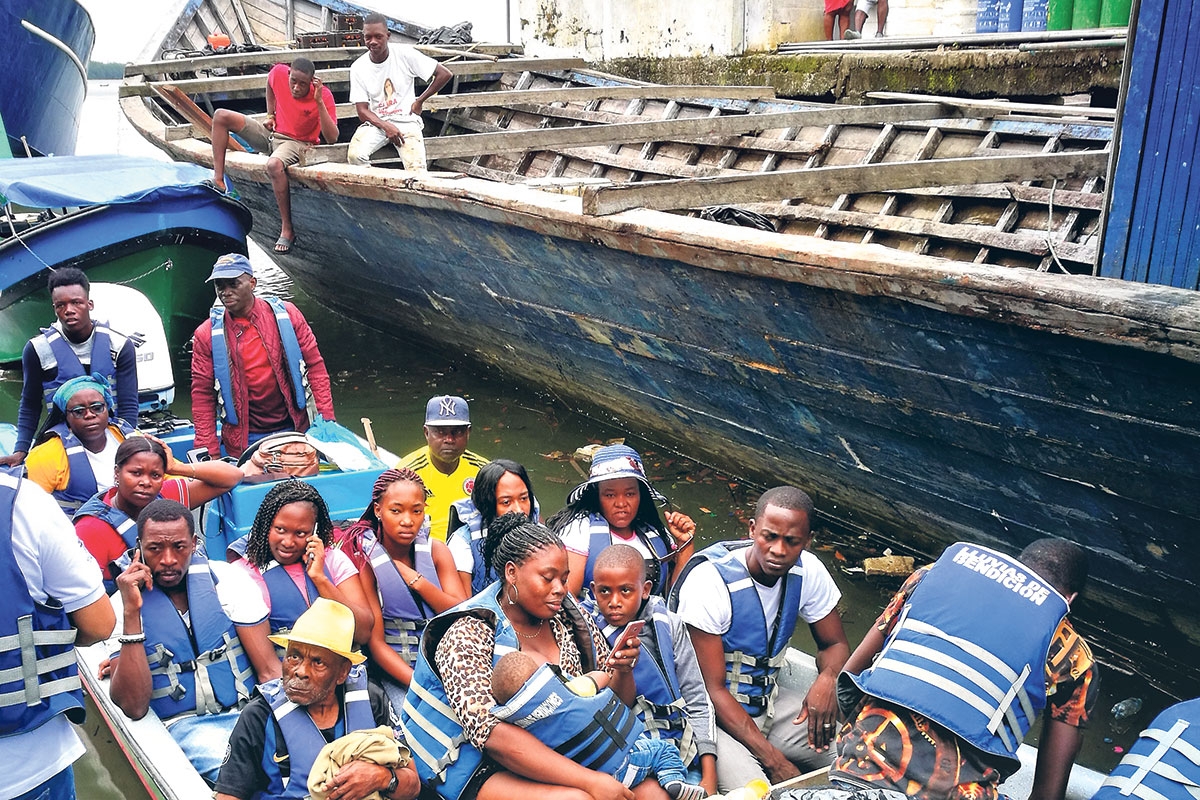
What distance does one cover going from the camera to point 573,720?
2877 millimetres

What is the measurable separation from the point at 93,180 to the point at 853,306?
18.8ft

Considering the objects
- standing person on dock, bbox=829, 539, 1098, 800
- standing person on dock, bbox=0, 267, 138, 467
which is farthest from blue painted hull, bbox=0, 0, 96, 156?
standing person on dock, bbox=829, 539, 1098, 800

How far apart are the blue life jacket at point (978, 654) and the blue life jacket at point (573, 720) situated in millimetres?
667

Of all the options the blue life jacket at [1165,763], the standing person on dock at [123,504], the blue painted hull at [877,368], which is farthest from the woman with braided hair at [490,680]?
the blue painted hull at [877,368]

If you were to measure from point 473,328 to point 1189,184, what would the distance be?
5154 mm

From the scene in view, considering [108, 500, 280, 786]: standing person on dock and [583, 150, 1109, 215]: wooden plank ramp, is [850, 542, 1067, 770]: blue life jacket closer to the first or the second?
[108, 500, 280, 786]: standing person on dock

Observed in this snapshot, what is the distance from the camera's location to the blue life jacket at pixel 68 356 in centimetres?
530

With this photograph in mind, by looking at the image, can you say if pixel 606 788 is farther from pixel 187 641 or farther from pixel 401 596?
pixel 187 641

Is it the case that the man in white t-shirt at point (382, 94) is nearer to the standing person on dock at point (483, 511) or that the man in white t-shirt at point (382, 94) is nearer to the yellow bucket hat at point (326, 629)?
the standing person on dock at point (483, 511)

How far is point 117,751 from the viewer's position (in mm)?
4496

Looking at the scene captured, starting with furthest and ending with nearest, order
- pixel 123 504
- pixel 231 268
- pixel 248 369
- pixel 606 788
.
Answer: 1. pixel 248 369
2. pixel 231 268
3. pixel 123 504
4. pixel 606 788

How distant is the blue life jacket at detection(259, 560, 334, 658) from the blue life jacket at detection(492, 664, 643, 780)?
1.08 m

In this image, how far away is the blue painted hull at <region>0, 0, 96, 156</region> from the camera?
13414 mm

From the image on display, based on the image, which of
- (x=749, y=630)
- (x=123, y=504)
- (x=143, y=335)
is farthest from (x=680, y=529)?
(x=143, y=335)
